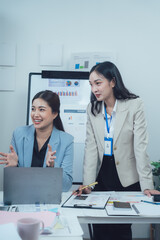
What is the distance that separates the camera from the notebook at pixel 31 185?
1.41 m

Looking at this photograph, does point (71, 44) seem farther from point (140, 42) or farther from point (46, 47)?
point (140, 42)

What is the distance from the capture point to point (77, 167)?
112 inches

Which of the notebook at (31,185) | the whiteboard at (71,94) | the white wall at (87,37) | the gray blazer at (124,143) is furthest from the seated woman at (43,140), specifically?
the white wall at (87,37)

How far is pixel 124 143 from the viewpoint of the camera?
2029mm

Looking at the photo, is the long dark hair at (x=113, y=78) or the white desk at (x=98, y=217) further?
the long dark hair at (x=113, y=78)

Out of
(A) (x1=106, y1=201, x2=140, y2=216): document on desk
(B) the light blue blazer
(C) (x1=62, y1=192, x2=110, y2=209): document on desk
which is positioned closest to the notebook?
(C) (x1=62, y1=192, x2=110, y2=209): document on desk

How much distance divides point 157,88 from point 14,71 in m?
1.55

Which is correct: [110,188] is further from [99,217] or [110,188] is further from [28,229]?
[28,229]

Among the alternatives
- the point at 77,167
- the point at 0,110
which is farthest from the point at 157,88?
the point at 0,110

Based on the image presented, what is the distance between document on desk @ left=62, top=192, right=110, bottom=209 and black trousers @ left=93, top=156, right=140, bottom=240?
31cm

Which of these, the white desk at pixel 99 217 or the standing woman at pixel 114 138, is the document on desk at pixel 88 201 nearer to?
the white desk at pixel 99 217

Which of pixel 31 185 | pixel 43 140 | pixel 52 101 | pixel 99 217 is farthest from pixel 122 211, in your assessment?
pixel 52 101

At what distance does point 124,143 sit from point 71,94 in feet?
3.29

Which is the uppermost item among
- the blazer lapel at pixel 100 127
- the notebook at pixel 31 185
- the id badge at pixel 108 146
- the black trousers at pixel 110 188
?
the blazer lapel at pixel 100 127
